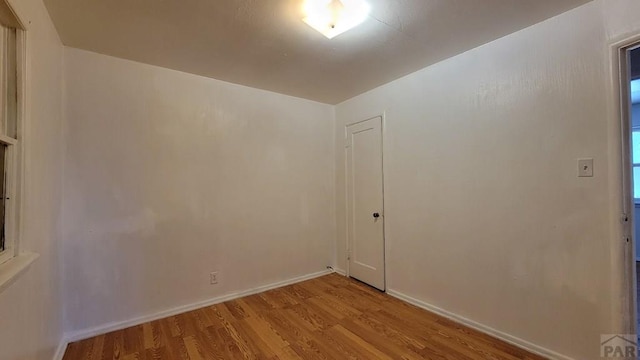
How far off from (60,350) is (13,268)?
134cm

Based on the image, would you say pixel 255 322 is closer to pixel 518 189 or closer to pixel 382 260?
pixel 382 260

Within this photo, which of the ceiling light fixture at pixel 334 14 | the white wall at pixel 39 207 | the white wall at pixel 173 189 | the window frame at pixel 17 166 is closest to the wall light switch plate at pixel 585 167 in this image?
the ceiling light fixture at pixel 334 14

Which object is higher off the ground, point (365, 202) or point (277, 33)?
point (277, 33)

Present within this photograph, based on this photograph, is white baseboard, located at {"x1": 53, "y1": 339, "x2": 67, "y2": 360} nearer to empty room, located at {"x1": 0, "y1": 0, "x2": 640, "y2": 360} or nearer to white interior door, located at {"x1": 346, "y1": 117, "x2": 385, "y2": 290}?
empty room, located at {"x1": 0, "y1": 0, "x2": 640, "y2": 360}

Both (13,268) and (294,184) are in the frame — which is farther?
(294,184)

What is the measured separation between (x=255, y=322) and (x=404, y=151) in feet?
7.34

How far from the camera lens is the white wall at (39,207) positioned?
4.07 feet

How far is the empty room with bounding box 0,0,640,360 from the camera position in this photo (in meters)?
1.64

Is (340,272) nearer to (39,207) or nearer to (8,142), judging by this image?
(39,207)

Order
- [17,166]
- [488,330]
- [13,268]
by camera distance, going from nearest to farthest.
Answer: [13,268] < [17,166] < [488,330]

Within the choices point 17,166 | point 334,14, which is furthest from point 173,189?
point 334,14

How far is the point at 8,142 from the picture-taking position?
4.13ft

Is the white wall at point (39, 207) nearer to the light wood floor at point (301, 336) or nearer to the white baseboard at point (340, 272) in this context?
the light wood floor at point (301, 336)

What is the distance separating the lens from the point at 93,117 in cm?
229
